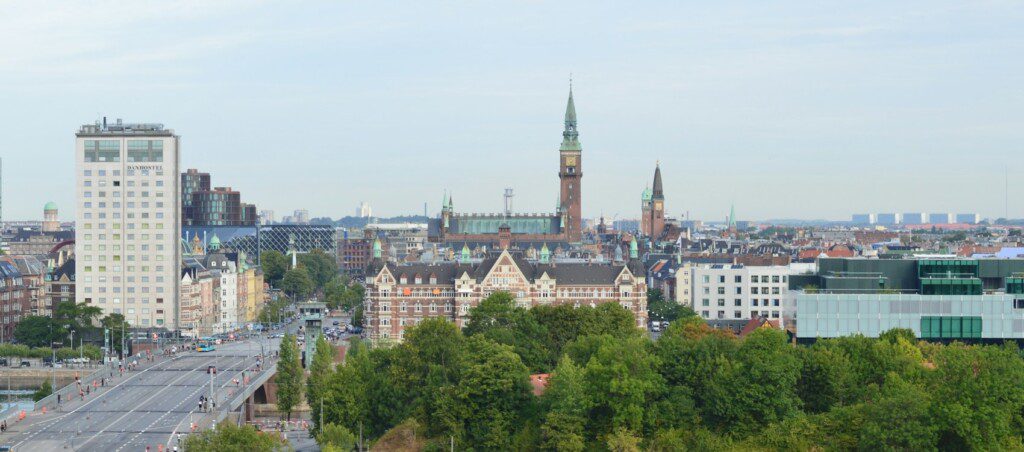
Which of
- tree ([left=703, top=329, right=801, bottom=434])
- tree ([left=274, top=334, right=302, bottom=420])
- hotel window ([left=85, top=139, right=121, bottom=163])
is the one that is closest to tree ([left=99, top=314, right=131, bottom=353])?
hotel window ([left=85, top=139, right=121, bottom=163])

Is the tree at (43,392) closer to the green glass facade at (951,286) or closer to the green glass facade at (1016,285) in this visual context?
the green glass facade at (951,286)

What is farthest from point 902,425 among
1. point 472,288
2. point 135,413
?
point 472,288

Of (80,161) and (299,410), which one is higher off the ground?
(80,161)

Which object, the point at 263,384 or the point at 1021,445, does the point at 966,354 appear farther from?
the point at 263,384

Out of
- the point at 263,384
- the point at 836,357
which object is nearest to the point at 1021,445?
the point at 836,357

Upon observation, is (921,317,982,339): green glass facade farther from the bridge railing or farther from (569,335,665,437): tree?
the bridge railing
